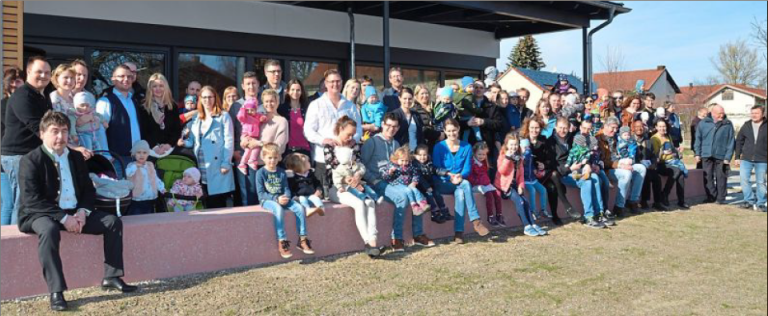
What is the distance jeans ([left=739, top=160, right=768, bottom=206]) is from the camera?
31.0 ft

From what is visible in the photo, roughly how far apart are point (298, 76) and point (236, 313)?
7.29 m

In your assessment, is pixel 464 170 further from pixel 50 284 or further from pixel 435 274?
pixel 50 284

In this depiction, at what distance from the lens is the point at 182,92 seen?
9359 mm

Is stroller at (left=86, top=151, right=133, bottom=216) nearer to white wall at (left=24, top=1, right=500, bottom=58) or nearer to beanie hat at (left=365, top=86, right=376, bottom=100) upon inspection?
beanie hat at (left=365, top=86, right=376, bottom=100)

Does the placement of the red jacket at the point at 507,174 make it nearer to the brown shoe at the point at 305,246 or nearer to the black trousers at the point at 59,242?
the brown shoe at the point at 305,246

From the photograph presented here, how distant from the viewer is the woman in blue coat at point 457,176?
6676 millimetres

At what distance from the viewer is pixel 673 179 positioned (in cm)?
965

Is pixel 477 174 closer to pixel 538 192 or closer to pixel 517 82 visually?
pixel 538 192

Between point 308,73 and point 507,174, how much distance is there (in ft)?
16.4

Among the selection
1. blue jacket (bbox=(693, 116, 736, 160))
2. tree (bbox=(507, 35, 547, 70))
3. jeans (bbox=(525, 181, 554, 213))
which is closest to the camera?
jeans (bbox=(525, 181, 554, 213))

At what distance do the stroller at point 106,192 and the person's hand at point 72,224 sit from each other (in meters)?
0.35

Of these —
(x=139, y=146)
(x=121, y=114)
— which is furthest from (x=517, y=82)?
(x=139, y=146)

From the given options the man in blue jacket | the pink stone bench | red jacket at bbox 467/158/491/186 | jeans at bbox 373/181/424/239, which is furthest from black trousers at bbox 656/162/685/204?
the pink stone bench

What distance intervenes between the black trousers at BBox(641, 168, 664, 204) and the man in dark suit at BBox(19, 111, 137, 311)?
7.57 m
